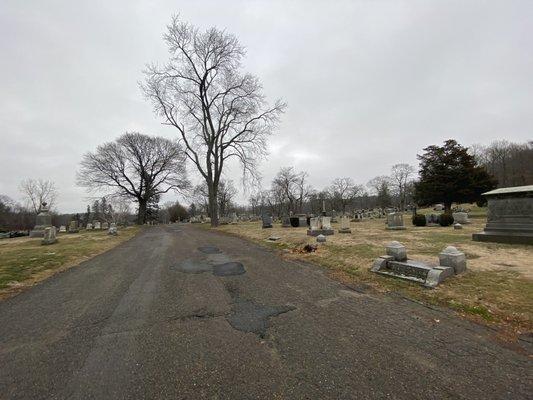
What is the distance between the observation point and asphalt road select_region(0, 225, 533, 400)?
9.00ft

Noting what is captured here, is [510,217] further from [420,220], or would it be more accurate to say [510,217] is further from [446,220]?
[420,220]

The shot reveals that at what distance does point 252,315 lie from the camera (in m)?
4.62

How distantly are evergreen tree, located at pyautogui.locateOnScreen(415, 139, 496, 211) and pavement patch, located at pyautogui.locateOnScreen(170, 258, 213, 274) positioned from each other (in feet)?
95.6

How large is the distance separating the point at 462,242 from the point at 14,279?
14388mm

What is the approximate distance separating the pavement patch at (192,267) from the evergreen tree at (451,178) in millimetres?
29129

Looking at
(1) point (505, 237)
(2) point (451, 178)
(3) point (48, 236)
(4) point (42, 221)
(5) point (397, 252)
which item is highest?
(2) point (451, 178)

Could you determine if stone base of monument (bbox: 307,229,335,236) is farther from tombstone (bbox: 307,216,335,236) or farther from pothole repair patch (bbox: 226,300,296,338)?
pothole repair patch (bbox: 226,300,296,338)

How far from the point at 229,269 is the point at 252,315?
141 inches

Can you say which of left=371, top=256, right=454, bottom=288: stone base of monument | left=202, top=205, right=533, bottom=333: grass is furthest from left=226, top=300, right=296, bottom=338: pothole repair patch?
left=371, top=256, right=454, bottom=288: stone base of monument

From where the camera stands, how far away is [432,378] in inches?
113

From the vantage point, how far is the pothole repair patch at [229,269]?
7.63 m

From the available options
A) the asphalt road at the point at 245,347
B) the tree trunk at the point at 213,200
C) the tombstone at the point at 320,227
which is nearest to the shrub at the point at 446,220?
the tombstone at the point at 320,227

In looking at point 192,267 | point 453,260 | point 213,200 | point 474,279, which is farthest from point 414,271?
point 213,200

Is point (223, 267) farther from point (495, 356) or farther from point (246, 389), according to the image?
point (495, 356)
